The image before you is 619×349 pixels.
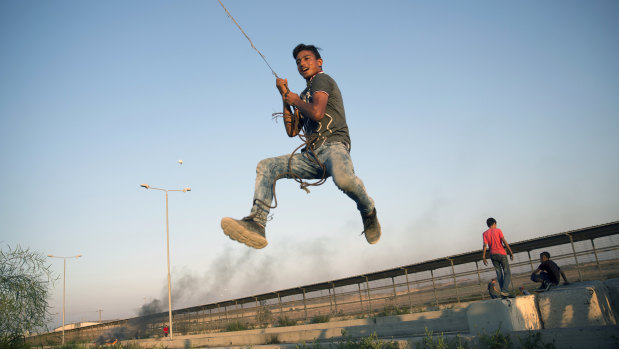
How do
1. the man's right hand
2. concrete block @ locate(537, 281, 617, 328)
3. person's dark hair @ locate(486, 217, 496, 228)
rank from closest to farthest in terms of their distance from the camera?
1. the man's right hand
2. concrete block @ locate(537, 281, 617, 328)
3. person's dark hair @ locate(486, 217, 496, 228)

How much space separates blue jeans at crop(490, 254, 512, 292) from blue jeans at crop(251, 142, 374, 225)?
5223 millimetres

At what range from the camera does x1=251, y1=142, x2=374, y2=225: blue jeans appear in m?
4.36

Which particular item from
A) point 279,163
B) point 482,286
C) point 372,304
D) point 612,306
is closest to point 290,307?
point 372,304

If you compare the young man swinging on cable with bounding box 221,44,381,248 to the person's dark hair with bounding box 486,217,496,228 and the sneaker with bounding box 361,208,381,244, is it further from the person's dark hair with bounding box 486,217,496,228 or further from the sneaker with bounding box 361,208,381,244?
the person's dark hair with bounding box 486,217,496,228

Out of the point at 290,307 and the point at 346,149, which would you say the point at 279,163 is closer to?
the point at 346,149

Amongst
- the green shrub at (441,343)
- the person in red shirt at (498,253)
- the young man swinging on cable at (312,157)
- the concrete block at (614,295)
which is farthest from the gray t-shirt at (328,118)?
the person in red shirt at (498,253)

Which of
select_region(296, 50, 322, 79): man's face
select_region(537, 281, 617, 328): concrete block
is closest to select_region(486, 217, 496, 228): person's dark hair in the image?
select_region(537, 281, 617, 328): concrete block

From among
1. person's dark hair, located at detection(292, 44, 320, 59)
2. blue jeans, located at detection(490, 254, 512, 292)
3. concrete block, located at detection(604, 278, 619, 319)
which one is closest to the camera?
person's dark hair, located at detection(292, 44, 320, 59)

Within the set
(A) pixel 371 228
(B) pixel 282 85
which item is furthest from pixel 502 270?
(B) pixel 282 85

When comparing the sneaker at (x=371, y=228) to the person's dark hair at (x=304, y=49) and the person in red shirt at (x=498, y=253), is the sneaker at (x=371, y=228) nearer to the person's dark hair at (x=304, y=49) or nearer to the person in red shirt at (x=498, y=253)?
the person's dark hair at (x=304, y=49)

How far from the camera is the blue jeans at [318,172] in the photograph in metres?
4.36

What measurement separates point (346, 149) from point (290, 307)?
19429 mm

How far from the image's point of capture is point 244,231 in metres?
4.32

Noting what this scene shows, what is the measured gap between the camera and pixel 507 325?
5.88 meters
